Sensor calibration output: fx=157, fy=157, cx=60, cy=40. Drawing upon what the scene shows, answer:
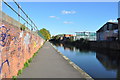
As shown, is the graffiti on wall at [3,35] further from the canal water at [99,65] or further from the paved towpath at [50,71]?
the canal water at [99,65]

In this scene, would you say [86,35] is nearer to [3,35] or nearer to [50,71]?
[50,71]

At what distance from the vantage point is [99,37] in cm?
6000

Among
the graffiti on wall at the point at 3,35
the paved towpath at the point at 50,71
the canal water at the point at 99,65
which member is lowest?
the canal water at the point at 99,65

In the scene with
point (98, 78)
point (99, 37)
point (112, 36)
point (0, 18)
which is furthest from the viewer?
point (99, 37)

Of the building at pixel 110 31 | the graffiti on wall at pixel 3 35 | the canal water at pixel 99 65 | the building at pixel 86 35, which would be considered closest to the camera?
the graffiti on wall at pixel 3 35

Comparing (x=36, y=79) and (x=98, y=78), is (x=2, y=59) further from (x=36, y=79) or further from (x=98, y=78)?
(x=98, y=78)

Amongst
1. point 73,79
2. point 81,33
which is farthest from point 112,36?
point 81,33

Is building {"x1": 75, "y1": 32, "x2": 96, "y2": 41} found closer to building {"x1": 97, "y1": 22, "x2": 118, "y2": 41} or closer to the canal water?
building {"x1": 97, "y1": 22, "x2": 118, "y2": 41}

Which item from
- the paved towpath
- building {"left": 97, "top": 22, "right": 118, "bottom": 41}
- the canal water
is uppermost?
building {"left": 97, "top": 22, "right": 118, "bottom": 41}

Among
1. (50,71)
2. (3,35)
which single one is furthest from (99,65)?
(3,35)

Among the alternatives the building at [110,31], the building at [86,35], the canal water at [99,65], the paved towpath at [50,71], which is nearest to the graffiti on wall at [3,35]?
the paved towpath at [50,71]

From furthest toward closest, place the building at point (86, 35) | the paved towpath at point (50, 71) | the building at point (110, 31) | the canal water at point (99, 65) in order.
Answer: the building at point (86, 35)
the building at point (110, 31)
the canal water at point (99, 65)
the paved towpath at point (50, 71)

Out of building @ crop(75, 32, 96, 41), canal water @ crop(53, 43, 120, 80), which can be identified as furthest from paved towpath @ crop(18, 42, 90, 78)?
building @ crop(75, 32, 96, 41)

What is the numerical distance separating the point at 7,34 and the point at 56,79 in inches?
106
